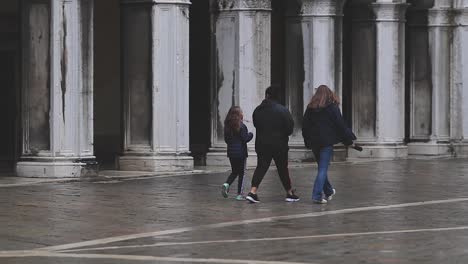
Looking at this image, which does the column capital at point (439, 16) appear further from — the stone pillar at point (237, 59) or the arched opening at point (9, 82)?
the arched opening at point (9, 82)

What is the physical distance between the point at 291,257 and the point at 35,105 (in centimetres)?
1260

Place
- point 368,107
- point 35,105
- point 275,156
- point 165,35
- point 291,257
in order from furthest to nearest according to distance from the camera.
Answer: point 368,107 < point 165,35 < point 35,105 < point 275,156 < point 291,257

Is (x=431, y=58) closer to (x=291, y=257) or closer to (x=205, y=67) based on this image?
(x=205, y=67)

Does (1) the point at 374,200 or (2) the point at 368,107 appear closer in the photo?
(1) the point at 374,200

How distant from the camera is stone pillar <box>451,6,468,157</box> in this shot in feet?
122

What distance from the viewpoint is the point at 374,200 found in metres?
20.2

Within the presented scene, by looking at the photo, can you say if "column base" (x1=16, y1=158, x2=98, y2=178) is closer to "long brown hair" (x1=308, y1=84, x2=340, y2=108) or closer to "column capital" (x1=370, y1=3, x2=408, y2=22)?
"long brown hair" (x1=308, y1=84, x2=340, y2=108)

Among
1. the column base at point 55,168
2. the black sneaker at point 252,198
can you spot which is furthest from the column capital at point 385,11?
the black sneaker at point 252,198

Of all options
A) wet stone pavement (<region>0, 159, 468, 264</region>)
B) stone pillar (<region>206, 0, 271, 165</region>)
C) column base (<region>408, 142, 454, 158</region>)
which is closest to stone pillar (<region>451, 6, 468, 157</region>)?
column base (<region>408, 142, 454, 158</region>)

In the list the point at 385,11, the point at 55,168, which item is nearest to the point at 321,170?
the point at 55,168

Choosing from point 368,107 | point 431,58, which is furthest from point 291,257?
point 431,58

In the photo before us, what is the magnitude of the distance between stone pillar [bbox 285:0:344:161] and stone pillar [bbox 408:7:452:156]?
541 centimetres

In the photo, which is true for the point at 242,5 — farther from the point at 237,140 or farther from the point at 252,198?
the point at 252,198

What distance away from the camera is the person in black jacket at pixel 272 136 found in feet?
64.4
